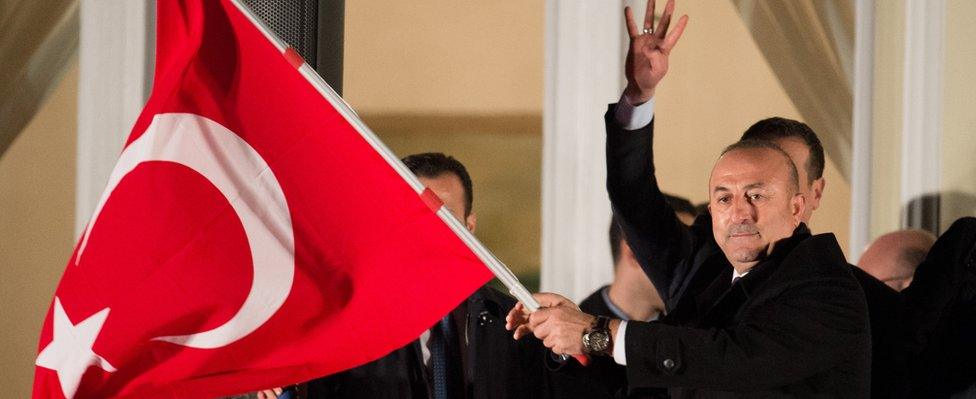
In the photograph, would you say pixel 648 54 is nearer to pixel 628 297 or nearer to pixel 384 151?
pixel 384 151

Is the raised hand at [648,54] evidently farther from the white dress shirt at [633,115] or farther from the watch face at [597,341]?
the watch face at [597,341]

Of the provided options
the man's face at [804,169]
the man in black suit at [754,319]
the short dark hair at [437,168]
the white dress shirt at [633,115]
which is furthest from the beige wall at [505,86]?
the man in black suit at [754,319]

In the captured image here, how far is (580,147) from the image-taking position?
4.94 metres

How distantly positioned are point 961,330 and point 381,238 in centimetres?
130

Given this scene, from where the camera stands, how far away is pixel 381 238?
2.70 metres

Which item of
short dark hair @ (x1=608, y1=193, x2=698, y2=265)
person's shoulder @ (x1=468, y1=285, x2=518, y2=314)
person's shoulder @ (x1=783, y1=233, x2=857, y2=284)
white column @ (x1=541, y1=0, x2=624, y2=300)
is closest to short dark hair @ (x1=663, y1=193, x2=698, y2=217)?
short dark hair @ (x1=608, y1=193, x2=698, y2=265)

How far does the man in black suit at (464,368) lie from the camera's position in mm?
2955

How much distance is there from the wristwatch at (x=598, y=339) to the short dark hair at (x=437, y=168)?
0.86 metres

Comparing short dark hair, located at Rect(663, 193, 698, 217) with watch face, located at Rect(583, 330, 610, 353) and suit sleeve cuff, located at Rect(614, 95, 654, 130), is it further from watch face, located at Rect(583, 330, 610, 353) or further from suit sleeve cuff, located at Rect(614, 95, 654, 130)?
watch face, located at Rect(583, 330, 610, 353)

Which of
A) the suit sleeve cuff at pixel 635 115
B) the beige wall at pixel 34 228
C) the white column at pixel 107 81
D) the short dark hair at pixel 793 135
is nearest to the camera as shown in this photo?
the short dark hair at pixel 793 135

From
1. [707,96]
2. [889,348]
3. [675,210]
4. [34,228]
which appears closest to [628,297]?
[675,210]

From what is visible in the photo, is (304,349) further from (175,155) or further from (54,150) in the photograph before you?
(54,150)

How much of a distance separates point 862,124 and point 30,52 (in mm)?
3085

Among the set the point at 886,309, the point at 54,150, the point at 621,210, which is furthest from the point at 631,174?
the point at 54,150
